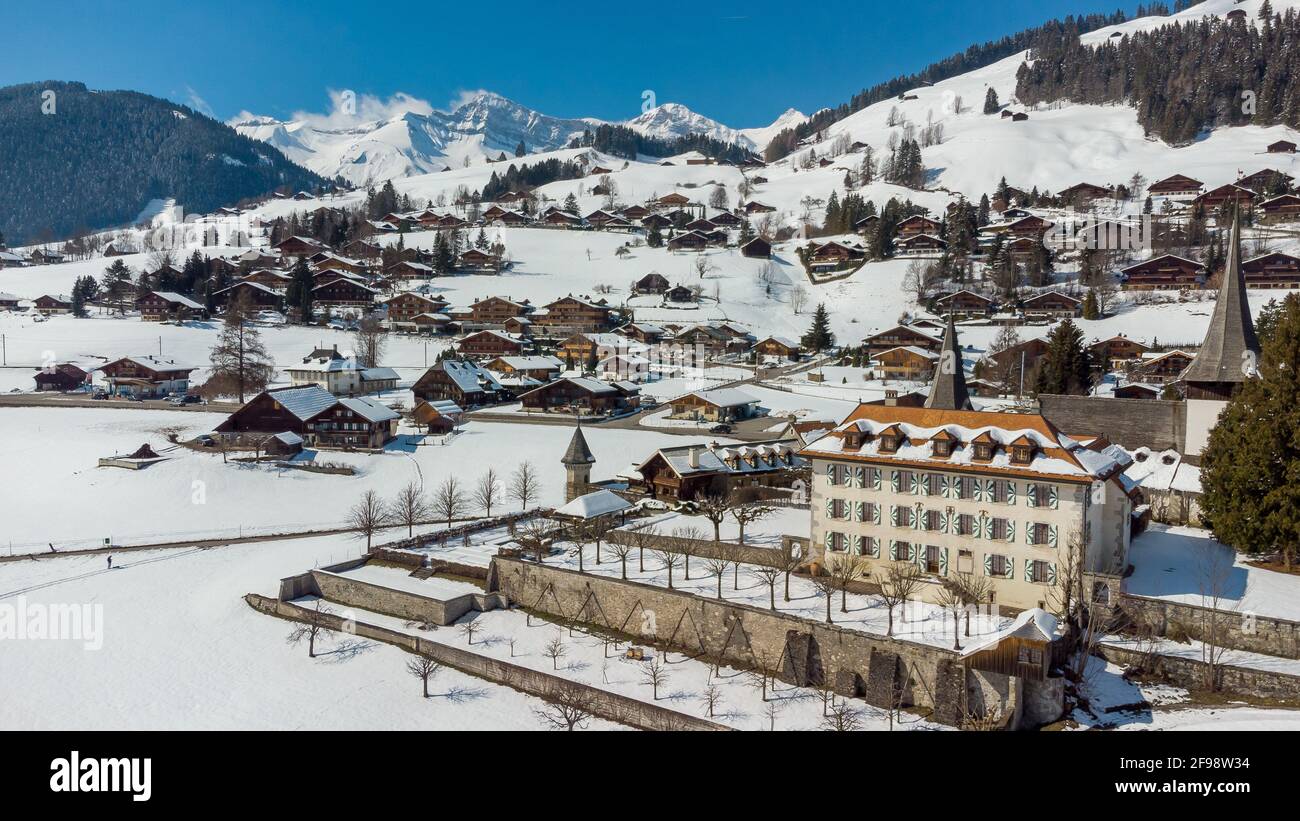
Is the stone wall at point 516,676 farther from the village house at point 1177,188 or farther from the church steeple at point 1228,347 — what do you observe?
the village house at point 1177,188

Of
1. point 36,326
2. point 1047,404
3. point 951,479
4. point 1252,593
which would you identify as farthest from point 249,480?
point 36,326

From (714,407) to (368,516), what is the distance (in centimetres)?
2547

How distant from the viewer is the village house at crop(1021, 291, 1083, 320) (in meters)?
76.9

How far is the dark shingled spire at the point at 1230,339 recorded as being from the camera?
3052 centimetres

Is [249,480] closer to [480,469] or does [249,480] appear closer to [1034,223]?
[480,469]

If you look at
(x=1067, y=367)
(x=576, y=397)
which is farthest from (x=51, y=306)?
(x=1067, y=367)

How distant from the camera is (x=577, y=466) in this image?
1412 inches

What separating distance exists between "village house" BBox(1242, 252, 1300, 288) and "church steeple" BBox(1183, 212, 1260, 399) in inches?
2055

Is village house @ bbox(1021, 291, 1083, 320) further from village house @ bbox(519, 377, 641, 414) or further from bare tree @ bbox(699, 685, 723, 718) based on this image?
bare tree @ bbox(699, 685, 723, 718)

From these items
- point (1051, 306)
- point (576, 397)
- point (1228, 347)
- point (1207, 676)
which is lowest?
point (1207, 676)

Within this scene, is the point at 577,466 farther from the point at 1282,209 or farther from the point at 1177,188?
the point at 1177,188

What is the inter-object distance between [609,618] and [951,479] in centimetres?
1068

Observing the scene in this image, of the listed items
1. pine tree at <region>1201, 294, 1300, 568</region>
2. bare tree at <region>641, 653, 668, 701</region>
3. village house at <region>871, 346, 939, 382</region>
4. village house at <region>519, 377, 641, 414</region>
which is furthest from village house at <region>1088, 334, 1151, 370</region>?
bare tree at <region>641, 653, 668, 701</region>

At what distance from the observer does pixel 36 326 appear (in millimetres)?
80312
